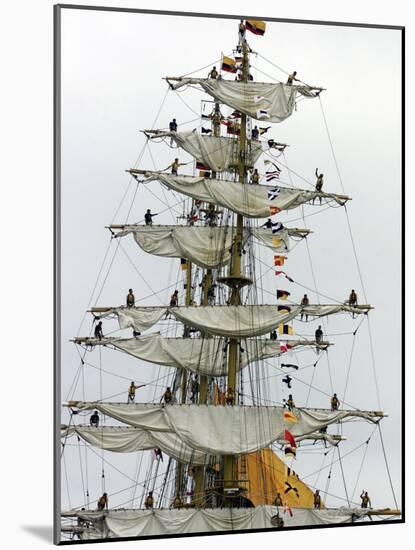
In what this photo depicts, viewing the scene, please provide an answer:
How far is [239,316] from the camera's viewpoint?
784 inches

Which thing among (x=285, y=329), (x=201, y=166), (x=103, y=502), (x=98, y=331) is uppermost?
(x=201, y=166)

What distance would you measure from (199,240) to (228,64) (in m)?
2.48

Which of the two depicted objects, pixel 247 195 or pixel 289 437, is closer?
pixel 289 437

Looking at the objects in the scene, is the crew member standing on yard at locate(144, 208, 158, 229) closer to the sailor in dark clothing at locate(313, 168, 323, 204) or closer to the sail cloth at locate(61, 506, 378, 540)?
the sailor in dark clothing at locate(313, 168, 323, 204)

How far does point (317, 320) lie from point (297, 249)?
84 centimetres

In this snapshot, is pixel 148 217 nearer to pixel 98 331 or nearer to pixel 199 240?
pixel 98 331

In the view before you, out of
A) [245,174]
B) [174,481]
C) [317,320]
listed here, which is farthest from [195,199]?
[174,481]

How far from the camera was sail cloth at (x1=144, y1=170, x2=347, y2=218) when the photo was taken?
19.7 metres

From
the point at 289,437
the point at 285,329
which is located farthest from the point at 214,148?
the point at 289,437

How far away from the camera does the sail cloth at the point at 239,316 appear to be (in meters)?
19.6

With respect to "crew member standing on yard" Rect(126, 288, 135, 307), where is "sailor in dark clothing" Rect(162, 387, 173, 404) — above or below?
below

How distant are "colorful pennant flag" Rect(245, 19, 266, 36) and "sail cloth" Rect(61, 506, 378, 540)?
525 centimetres

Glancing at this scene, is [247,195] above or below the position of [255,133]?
below

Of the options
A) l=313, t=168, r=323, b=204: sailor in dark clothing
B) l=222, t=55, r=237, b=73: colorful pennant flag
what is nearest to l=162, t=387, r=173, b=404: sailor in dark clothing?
l=313, t=168, r=323, b=204: sailor in dark clothing
